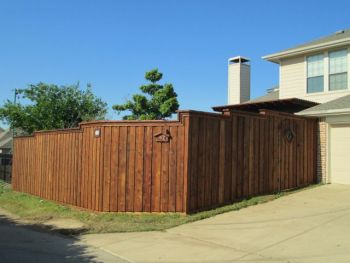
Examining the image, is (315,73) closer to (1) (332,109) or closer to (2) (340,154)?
(1) (332,109)

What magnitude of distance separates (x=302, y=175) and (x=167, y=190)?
5.69 m

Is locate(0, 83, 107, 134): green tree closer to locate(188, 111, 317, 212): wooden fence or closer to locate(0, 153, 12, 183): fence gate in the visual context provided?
locate(0, 153, 12, 183): fence gate

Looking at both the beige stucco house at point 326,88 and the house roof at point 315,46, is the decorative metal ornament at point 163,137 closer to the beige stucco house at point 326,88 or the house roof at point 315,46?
the beige stucco house at point 326,88

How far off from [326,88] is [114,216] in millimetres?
10970

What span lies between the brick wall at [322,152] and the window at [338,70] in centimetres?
299

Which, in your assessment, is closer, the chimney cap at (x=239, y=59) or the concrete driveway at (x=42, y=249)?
the concrete driveway at (x=42, y=249)

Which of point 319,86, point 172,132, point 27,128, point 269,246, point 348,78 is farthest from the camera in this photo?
point 27,128

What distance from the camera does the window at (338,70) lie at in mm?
17766

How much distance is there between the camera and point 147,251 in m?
8.26

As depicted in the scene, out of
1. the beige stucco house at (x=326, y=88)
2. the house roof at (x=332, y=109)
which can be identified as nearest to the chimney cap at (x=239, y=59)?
the beige stucco house at (x=326, y=88)

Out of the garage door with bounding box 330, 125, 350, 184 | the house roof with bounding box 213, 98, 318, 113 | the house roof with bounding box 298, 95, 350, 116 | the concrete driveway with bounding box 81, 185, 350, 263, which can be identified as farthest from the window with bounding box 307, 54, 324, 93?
the concrete driveway with bounding box 81, 185, 350, 263

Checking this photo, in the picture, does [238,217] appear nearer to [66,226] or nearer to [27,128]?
[66,226]

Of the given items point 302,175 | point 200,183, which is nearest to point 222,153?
point 200,183

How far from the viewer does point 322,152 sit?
15703 millimetres
